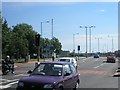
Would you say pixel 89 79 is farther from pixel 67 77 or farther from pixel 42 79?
pixel 42 79

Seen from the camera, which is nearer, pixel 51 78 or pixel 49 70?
pixel 51 78

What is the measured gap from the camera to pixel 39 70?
15.3m

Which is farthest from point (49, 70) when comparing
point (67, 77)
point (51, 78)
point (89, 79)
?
point (89, 79)

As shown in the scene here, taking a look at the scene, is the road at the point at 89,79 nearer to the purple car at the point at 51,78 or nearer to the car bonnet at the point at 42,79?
the purple car at the point at 51,78

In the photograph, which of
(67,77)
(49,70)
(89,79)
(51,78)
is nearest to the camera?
(51,78)

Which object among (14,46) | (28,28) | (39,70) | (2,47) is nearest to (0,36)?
(2,47)

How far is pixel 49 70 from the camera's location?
49.3 feet

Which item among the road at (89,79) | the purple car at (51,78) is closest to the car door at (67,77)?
the purple car at (51,78)

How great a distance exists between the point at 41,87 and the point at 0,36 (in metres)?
52.4

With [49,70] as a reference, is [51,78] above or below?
below

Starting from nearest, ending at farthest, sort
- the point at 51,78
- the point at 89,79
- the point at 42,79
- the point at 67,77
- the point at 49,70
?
the point at 42,79
the point at 51,78
the point at 49,70
the point at 67,77
the point at 89,79

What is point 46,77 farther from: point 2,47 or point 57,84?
point 2,47

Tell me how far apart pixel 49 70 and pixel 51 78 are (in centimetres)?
104

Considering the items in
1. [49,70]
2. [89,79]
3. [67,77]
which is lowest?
[89,79]
